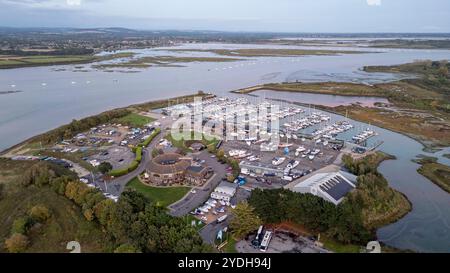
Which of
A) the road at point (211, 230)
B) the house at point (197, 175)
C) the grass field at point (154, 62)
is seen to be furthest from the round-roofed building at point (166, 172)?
the grass field at point (154, 62)

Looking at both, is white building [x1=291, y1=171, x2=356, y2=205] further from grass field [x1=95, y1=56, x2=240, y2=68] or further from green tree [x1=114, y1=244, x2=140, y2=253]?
grass field [x1=95, y1=56, x2=240, y2=68]

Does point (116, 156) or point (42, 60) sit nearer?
point (116, 156)

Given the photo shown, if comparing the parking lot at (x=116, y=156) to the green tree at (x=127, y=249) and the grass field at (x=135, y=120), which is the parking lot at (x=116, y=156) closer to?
the grass field at (x=135, y=120)

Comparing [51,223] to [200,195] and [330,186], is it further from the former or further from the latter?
[330,186]

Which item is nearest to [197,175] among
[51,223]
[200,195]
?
[200,195]
